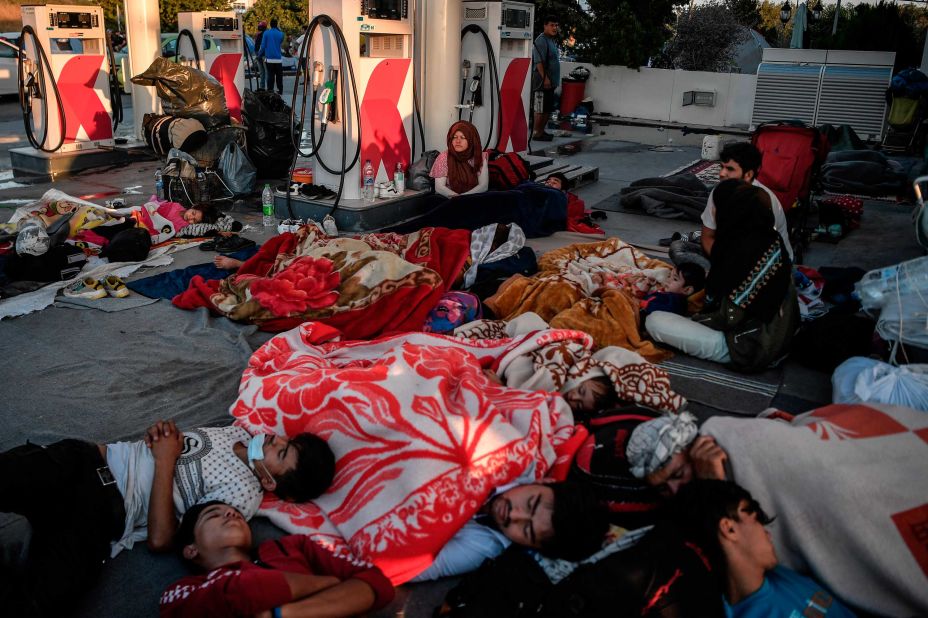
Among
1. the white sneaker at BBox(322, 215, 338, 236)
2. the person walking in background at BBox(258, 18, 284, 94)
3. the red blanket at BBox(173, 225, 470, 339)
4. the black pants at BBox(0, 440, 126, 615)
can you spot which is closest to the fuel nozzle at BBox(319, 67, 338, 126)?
the white sneaker at BBox(322, 215, 338, 236)

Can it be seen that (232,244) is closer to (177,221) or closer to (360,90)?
(177,221)

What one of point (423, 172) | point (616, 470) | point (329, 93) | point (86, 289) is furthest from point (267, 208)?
point (616, 470)

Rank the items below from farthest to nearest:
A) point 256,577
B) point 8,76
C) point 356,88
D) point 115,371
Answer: point 8,76
point 356,88
point 115,371
point 256,577

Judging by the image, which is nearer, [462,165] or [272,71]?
[462,165]

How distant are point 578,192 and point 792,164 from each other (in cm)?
245

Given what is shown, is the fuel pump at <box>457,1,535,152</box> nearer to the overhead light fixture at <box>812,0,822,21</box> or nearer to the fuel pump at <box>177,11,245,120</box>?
the fuel pump at <box>177,11,245,120</box>

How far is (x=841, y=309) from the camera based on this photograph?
4.50m

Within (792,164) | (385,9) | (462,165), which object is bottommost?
Result: (462,165)

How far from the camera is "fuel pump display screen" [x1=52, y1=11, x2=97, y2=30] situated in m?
7.83

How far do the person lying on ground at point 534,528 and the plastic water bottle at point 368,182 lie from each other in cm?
427

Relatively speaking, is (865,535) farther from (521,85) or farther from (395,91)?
(521,85)

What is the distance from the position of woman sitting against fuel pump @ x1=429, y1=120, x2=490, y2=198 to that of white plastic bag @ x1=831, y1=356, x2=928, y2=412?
11.9 ft

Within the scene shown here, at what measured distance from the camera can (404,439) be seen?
266 centimetres

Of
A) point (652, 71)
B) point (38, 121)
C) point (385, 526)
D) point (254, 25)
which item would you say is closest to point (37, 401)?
point (385, 526)
